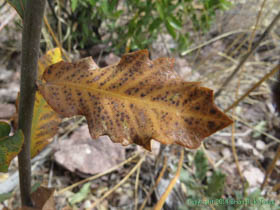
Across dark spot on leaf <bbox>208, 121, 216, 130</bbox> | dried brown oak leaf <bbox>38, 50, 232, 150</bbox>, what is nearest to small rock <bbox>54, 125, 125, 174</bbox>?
dried brown oak leaf <bbox>38, 50, 232, 150</bbox>

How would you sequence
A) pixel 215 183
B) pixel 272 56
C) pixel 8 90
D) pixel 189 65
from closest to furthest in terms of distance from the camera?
pixel 215 183 < pixel 8 90 < pixel 189 65 < pixel 272 56

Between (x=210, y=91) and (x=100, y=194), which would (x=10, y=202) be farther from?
(x=210, y=91)

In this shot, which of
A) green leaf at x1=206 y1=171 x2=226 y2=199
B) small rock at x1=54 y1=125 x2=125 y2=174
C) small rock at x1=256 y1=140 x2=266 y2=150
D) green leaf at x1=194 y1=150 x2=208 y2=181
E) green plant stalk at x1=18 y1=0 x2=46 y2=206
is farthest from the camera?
small rock at x1=256 y1=140 x2=266 y2=150

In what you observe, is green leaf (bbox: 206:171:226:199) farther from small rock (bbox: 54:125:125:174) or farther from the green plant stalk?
the green plant stalk

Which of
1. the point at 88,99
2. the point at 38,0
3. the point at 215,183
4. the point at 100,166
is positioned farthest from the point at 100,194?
the point at 38,0

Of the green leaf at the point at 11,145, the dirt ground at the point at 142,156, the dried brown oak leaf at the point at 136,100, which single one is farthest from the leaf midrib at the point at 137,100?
the dirt ground at the point at 142,156

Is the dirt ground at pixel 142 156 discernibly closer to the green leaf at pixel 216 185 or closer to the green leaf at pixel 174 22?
the green leaf at pixel 216 185
